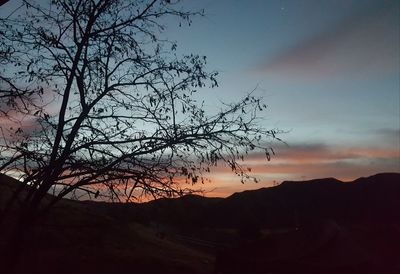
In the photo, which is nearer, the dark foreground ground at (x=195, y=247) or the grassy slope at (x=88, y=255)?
the dark foreground ground at (x=195, y=247)

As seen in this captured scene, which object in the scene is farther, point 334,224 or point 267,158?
point 334,224

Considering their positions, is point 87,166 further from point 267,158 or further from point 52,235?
point 52,235

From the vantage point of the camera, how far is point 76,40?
9906 mm

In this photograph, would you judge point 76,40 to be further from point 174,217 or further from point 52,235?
point 52,235

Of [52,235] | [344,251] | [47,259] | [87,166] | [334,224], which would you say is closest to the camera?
[87,166]

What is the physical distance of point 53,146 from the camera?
926 cm

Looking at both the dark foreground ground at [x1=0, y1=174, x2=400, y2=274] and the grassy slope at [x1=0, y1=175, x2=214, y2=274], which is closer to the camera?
A: the dark foreground ground at [x1=0, y1=174, x2=400, y2=274]

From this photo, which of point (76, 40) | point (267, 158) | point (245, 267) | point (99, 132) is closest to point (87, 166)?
point (99, 132)

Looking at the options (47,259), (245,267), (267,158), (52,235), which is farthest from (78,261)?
(267,158)

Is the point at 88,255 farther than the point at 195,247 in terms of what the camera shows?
No

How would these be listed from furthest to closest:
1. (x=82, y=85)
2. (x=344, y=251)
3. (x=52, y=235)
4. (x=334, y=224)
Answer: (x=52, y=235)
(x=334, y=224)
(x=344, y=251)
(x=82, y=85)

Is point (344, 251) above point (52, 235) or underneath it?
underneath

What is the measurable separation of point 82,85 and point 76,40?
1.06m

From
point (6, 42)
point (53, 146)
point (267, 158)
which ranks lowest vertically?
point (267, 158)
